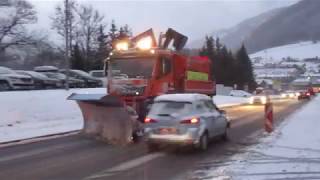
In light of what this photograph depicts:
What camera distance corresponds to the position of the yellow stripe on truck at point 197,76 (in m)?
25.1

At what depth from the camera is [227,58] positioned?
118 meters

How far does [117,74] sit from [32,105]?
9.09 meters

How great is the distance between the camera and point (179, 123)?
51.4ft

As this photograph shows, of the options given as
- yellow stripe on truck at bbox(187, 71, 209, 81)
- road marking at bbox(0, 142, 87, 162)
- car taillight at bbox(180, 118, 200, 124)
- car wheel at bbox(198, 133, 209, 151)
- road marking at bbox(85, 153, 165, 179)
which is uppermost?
yellow stripe on truck at bbox(187, 71, 209, 81)

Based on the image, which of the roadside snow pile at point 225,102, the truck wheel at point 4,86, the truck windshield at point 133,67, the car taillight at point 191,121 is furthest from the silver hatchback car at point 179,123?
the roadside snow pile at point 225,102

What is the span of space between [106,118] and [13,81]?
2270 centimetres

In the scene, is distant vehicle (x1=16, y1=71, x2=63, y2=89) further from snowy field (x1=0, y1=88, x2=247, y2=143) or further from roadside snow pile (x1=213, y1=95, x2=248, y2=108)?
roadside snow pile (x1=213, y1=95, x2=248, y2=108)

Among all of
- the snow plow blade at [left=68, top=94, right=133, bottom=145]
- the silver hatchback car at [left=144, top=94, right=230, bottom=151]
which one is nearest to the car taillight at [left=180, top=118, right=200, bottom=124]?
the silver hatchback car at [left=144, top=94, right=230, bottom=151]

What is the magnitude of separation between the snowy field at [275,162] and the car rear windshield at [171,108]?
1.94m

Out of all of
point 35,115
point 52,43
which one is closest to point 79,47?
point 52,43

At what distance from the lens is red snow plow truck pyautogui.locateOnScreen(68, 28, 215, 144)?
18594 millimetres

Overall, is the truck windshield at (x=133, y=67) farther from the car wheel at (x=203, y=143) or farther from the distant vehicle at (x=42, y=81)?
the distant vehicle at (x=42, y=81)

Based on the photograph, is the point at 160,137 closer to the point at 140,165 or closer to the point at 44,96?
the point at 140,165

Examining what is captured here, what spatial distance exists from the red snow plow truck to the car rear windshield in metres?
1.92
